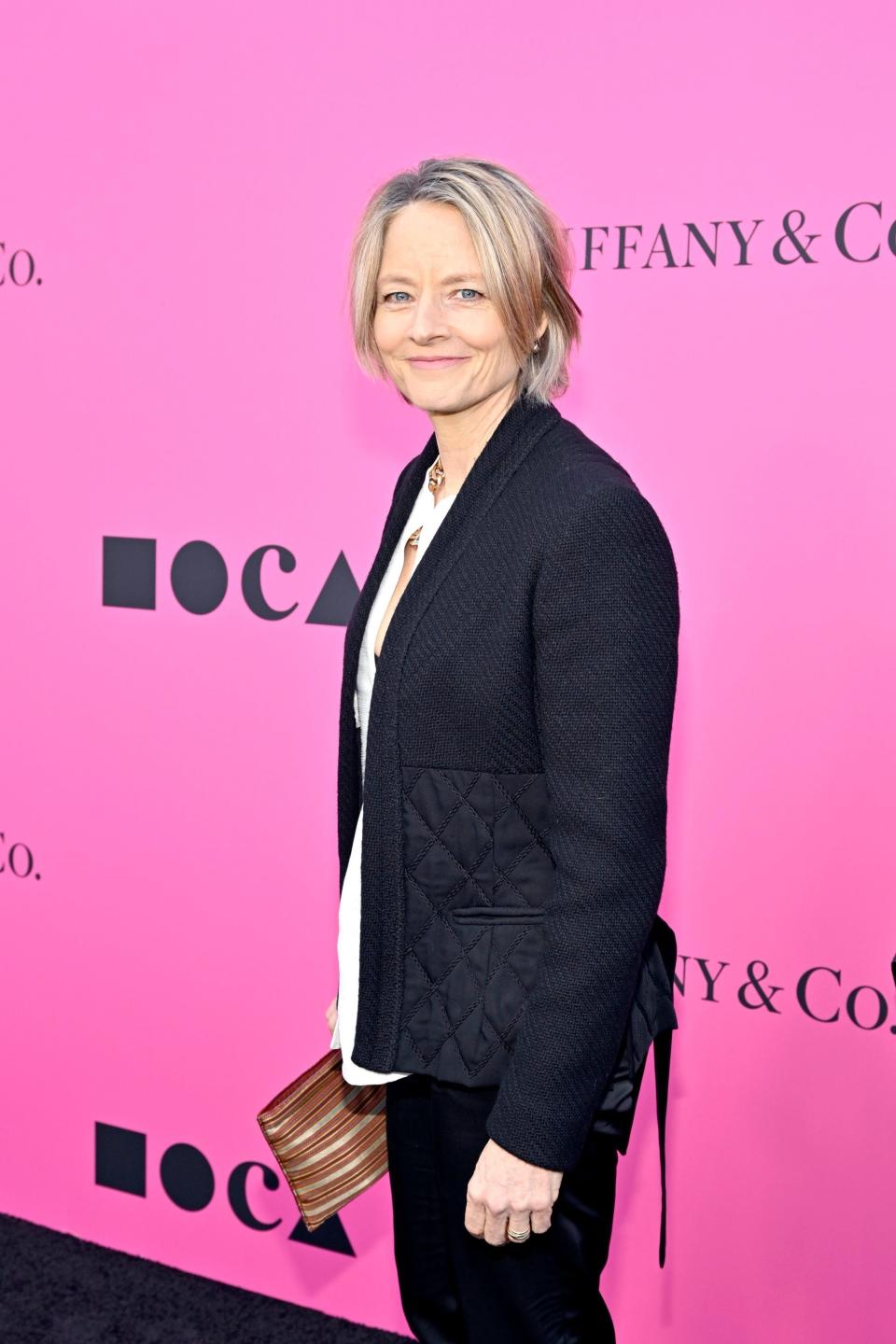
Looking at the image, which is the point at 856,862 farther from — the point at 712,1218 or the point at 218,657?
the point at 218,657

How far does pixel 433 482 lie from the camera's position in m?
1.41

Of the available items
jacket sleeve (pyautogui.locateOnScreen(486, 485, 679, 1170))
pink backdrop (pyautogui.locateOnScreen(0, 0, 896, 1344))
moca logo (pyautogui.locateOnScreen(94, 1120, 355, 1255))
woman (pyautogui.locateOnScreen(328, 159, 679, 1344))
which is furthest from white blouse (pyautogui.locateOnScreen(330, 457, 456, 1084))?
moca logo (pyautogui.locateOnScreen(94, 1120, 355, 1255))

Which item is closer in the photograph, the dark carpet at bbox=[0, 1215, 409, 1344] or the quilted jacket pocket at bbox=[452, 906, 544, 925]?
the quilted jacket pocket at bbox=[452, 906, 544, 925]

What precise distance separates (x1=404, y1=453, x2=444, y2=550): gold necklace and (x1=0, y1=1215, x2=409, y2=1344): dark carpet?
4.45 ft

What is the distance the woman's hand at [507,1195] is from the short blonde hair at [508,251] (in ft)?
2.21

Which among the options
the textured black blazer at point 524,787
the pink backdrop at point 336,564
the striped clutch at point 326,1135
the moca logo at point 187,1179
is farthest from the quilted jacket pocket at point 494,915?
the moca logo at point 187,1179

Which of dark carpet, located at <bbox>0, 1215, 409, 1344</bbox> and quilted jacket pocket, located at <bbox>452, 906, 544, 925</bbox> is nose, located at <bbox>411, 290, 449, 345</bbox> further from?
dark carpet, located at <bbox>0, 1215, 409, 1344</bbox>

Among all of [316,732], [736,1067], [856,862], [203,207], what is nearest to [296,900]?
[316,732]

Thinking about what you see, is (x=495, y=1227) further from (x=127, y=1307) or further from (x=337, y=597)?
(x=127, y=1307)

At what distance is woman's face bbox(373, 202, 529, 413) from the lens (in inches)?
49.7

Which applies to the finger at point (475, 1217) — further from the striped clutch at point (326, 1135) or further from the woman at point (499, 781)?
the striped clutch at point (326, 1135)

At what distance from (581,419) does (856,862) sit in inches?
26.3

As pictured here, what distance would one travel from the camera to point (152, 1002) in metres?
2.27

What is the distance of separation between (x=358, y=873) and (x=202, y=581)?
915 millimetres
